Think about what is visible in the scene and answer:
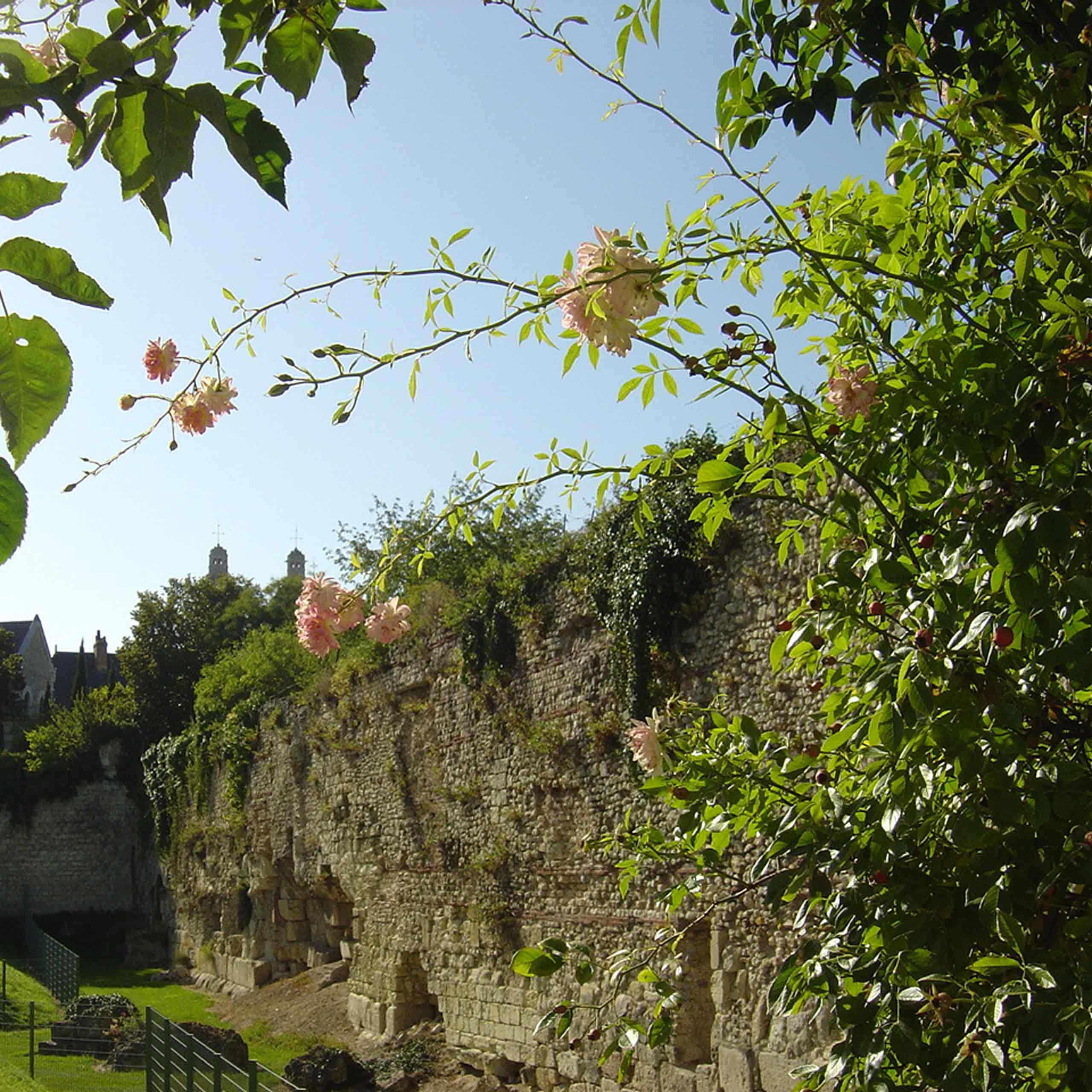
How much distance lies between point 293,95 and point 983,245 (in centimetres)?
165

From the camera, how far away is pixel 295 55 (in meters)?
1.46

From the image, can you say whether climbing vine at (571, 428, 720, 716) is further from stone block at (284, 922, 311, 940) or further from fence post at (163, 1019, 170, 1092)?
stone block at (284, 922, 311, 940)

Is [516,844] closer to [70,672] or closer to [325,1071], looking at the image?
[325,1071]

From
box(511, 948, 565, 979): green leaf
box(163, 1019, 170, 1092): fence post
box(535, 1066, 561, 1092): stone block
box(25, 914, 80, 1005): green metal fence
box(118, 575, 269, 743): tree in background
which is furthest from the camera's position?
box(118, 575, 269, 743): tree in background

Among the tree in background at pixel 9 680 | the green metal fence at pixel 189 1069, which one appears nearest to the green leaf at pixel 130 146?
the green metal fence at pixel 189 1069

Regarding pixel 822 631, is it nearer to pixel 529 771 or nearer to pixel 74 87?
pixel 74 87

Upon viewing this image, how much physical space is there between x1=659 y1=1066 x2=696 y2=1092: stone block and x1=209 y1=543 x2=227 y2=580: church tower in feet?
196

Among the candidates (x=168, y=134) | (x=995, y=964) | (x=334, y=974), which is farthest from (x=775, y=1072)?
(x=334, y=974)

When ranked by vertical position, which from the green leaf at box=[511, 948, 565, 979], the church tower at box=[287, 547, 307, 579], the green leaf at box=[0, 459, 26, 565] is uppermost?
the church tower at box=[287, 547, 307, 579]

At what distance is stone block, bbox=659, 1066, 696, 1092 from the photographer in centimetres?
795

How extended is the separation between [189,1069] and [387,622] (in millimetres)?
7742

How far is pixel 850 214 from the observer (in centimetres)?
265

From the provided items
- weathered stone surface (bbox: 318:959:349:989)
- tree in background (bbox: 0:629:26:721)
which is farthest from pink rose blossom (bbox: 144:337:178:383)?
tree in background (bbox: 0:629:26:721)

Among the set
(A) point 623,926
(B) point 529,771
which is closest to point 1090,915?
(A) point 623,926
